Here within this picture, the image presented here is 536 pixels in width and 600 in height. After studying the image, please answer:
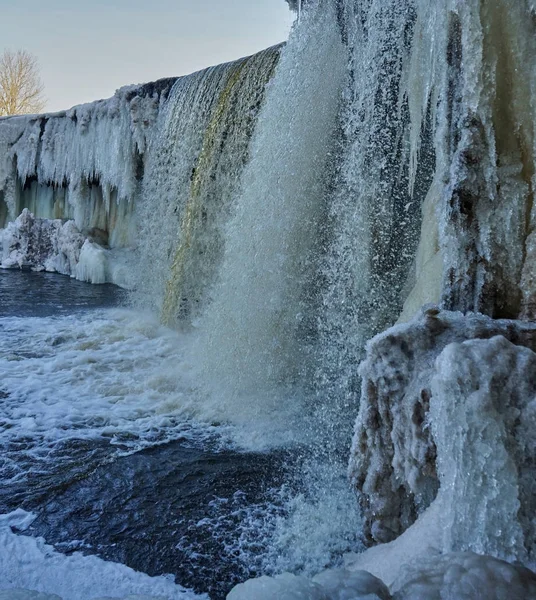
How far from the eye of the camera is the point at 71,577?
2.22 m

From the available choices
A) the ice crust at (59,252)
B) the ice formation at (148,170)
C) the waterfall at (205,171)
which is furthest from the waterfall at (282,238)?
the ice crust at (59,252)

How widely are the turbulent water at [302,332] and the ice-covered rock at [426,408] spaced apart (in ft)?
0.04

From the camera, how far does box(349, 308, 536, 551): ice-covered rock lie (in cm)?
170

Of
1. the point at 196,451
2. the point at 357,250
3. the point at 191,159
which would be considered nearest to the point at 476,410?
the point at 196,451

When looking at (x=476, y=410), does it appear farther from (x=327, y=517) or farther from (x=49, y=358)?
(x=49, y=358)

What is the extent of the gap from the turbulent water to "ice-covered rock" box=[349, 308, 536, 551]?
0.01 m

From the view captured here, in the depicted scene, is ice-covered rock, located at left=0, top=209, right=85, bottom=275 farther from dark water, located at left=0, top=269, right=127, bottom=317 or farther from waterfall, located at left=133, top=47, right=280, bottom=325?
waterfall, located at left=133, top=47, right=280, bottom=325

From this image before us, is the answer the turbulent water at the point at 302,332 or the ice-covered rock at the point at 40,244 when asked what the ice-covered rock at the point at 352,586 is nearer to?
the turbulent water at the point at 302,332

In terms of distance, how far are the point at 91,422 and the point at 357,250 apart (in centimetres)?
250

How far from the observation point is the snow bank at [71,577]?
6.98ft

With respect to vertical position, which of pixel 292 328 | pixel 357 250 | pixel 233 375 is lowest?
pixel 233 375

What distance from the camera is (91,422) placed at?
155 inches

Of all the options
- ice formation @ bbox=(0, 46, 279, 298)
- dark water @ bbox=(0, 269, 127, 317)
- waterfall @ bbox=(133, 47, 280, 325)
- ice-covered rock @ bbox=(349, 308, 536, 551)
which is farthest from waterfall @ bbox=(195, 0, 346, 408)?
dark water @ bbox=(0, 269, 127, 317)

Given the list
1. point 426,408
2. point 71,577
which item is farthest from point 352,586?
point 71,577
